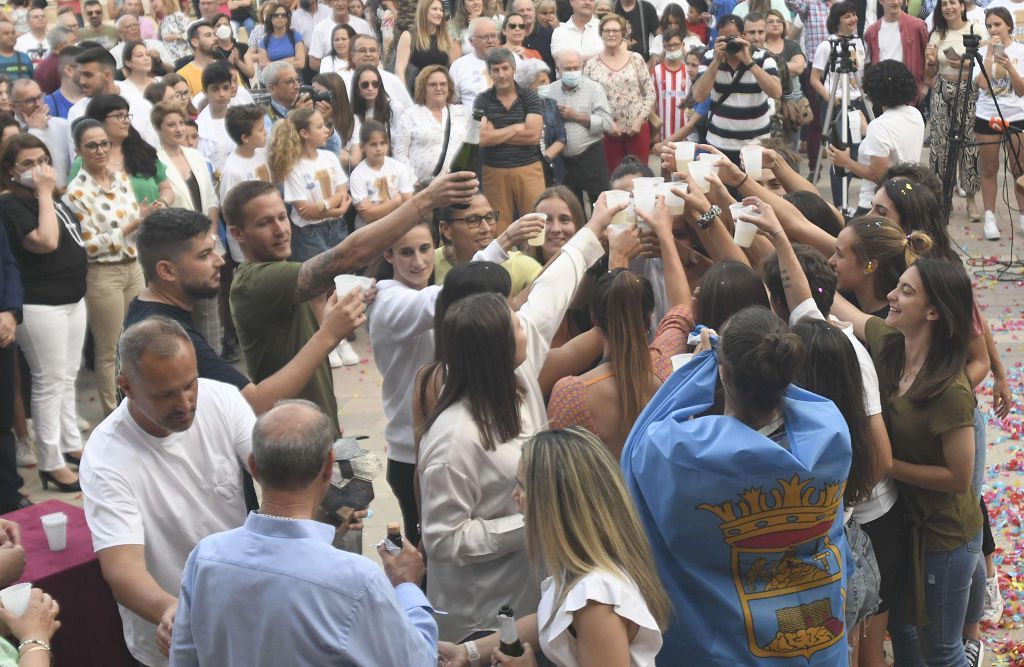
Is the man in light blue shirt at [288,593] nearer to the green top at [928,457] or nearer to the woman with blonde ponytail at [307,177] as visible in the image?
the green top at [928,457]

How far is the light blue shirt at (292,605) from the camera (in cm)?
231

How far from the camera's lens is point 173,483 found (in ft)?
9.91

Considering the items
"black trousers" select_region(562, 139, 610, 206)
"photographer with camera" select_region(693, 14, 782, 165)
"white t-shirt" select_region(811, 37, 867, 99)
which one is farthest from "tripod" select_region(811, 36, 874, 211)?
"black trousers" select_region(562, 139, 610, 206)

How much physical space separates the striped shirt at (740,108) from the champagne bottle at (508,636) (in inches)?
261

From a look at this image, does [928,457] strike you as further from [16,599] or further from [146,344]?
[16,599]

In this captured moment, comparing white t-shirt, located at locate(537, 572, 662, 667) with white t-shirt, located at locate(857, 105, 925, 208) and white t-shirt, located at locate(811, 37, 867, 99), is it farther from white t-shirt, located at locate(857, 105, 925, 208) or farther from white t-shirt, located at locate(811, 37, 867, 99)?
white t-shirt, located at locate(811, 37, 867, 99)

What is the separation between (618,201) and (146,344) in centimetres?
200

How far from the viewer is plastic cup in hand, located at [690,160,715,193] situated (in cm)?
441

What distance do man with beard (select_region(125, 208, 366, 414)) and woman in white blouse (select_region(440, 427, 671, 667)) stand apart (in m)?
1.04

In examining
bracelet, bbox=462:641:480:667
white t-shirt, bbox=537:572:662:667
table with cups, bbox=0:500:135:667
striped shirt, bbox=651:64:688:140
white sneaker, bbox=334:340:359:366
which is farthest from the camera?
striped shirt, bbox=651:64:688:140

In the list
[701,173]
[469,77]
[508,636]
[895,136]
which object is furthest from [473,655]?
[469,77]

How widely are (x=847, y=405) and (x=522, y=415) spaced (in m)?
0.94

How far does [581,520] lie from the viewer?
2.51 meters

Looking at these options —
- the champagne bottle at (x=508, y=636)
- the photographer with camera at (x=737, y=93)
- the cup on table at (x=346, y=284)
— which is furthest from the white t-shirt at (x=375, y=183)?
the champagne bottle at (x=508, y=636)
